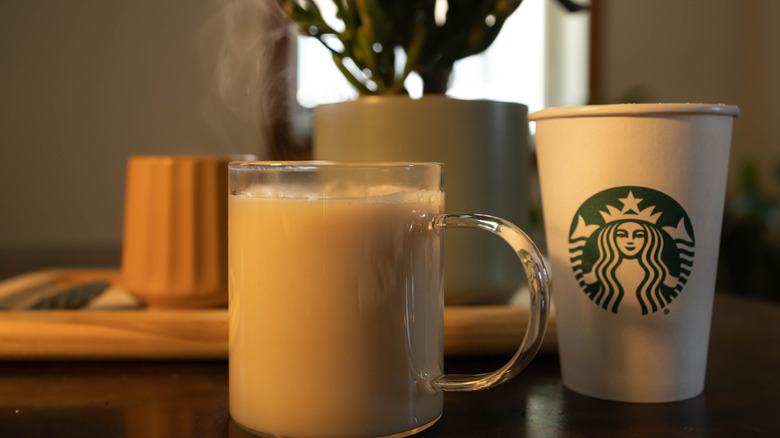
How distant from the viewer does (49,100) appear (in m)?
2.71

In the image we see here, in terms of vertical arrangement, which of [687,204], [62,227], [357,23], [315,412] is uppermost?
[357,23]

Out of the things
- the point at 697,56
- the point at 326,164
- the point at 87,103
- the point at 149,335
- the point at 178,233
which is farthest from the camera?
the point at 697,56

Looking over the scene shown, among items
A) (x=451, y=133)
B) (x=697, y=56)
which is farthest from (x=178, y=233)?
(x=697, y=56)

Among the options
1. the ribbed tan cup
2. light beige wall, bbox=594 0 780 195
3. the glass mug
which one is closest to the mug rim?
the glass mug

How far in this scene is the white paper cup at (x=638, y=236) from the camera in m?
0.49

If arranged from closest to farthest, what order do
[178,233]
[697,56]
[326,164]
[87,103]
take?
[326,164] < [178,233] < [87,103] < [697,56]

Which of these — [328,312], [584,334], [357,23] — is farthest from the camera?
[357,23]

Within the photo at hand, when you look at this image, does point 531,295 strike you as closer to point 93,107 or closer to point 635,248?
point 635,248

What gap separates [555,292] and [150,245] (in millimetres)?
435

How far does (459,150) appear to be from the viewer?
66 centimetres

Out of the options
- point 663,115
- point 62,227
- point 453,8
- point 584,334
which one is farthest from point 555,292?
point 62,227

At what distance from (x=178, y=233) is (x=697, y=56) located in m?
3.53

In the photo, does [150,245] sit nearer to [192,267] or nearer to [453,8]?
[192,267]

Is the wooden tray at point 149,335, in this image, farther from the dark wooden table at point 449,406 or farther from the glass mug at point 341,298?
the glass mug at point 341,298
